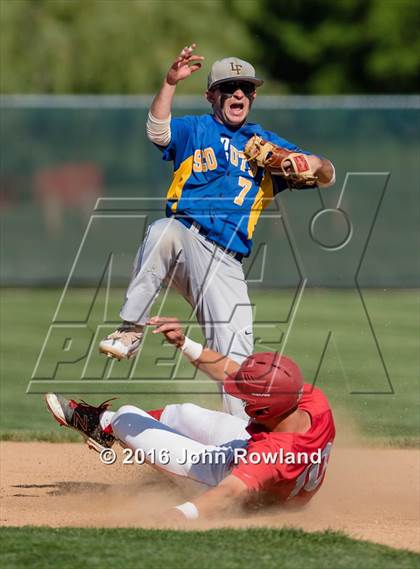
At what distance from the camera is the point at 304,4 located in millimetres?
36250

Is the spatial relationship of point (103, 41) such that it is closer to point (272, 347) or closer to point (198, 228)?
point (272, 347)

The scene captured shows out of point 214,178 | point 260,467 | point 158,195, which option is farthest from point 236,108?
point 158,195

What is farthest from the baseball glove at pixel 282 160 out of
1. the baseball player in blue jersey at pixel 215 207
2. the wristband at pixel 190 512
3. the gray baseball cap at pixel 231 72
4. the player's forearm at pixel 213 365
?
the wristband at pixel 190 512

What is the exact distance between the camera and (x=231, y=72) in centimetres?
688

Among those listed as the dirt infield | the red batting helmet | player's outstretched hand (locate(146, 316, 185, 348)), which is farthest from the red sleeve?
player's outstretched hand (locate(146, 316, 185, 348))

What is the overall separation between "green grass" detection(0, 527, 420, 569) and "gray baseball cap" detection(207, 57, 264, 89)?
2825mm

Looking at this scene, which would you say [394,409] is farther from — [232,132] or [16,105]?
[16,105]

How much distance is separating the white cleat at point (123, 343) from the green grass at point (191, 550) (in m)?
1.37

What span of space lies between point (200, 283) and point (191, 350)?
1245mm

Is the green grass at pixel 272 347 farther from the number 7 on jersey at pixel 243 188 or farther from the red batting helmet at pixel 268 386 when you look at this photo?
the red batting helmet at pixel 268 386

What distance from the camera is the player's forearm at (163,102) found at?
21.9 ft

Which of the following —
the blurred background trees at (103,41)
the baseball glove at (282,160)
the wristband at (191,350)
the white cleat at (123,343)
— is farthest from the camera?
the blurred background trees at (103,41)

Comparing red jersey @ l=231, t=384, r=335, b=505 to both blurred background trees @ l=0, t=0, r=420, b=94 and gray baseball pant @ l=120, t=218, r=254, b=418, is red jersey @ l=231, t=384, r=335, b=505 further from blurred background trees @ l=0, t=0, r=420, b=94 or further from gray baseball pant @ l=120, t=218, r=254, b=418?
blurred background trees @ l=0, t=0, r=420, b=94

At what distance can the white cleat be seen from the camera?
659 cm
